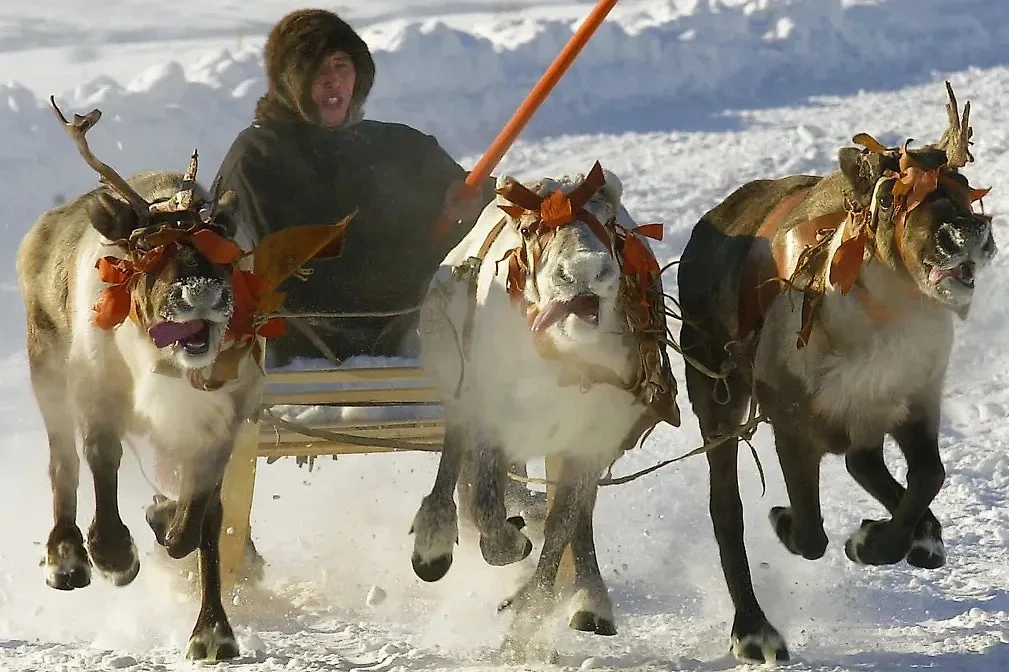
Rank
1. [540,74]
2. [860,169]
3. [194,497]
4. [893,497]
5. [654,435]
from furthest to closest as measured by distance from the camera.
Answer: [540,74] < [654,435] < [893,497] < [194,497] < [860,169]

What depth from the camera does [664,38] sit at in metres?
16.6

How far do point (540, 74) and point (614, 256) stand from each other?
11129 mm

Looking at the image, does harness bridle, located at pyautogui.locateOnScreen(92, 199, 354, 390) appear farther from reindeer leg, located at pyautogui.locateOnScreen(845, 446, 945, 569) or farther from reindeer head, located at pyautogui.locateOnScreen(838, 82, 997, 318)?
reindeer leg, located at pyautogui.locateOnScreen(845, 446, 945, 569)

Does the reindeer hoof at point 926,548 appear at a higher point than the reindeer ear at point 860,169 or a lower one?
lower

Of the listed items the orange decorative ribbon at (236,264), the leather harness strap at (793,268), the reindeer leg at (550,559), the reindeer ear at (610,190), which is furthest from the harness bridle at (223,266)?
the leather harness strap at (793,268)

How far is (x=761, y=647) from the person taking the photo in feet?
17.3

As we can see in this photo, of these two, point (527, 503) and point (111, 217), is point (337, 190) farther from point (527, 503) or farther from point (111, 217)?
point (111, 217)

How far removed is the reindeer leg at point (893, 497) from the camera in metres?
5.14

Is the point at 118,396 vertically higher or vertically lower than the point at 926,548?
higher

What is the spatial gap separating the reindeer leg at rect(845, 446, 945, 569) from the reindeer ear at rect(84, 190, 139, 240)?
2.43 metres

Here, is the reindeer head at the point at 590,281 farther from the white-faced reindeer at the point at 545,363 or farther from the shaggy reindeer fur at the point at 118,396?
the shaggy reindeer fur at the point at 118,396

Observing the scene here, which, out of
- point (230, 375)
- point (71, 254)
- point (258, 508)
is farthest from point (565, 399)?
point (258, 508)

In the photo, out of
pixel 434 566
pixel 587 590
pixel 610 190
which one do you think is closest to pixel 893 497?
pixel 587 590

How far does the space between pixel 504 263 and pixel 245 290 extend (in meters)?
0.82
